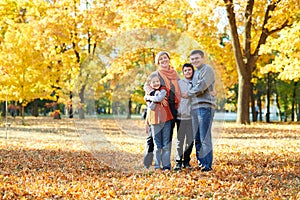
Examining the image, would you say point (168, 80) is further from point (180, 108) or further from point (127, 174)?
point (127, 174)

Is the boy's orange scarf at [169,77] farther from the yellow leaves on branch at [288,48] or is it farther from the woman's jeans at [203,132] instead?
the yellow leaves on branch at [288,48]

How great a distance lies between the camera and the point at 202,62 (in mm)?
7016

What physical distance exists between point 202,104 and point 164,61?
1.07 meters

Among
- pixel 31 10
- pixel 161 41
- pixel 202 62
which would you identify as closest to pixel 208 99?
pixel 202 62

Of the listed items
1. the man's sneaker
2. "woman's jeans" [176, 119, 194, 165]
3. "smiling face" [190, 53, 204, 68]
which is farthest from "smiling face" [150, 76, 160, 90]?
the man's sneaker

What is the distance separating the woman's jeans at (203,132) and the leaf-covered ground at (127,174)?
0.28 meters

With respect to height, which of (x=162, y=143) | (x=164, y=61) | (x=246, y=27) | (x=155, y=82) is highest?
(x=246, y=27)

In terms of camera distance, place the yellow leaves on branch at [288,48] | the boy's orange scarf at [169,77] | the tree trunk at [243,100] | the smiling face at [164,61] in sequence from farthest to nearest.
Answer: the tree trunk at [243,100]
the yellow leaves on branch at [288,48]
the boy's orange scarf at [169,77]
the smiling face at [164,61]

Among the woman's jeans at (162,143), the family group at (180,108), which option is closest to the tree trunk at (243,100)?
the family group at (180,108)

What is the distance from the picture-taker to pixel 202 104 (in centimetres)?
717

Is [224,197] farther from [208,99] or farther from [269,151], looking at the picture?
[269,151]

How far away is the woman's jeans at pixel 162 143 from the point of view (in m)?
7.14

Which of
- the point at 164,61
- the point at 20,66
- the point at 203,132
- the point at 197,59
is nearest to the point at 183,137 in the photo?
the point at 203,132

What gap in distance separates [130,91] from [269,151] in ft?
17.9
